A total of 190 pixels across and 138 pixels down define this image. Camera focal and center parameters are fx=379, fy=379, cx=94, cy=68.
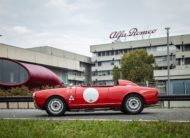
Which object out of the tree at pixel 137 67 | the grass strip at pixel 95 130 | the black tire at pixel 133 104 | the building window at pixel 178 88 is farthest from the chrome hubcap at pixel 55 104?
the tree at pixel 137 67

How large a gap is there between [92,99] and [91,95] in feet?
0.39

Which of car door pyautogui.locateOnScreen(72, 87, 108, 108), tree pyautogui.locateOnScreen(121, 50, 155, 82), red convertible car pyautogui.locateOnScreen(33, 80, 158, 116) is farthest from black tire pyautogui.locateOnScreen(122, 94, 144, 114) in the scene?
tree pyautogui.locateOnScreen(121, 50, 155, 82)

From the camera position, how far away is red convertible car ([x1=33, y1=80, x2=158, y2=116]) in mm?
10859

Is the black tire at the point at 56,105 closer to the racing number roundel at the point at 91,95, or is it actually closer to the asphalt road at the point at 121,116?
the asphalt road at the point at 121,116

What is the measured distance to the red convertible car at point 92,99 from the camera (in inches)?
428

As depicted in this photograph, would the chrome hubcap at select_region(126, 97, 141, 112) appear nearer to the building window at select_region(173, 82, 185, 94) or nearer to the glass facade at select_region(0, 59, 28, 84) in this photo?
the building window at select_region(173, 82, 185, 94)

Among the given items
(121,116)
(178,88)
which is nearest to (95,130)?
(121,116)

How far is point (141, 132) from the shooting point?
659cm

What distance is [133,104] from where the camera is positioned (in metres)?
10.9

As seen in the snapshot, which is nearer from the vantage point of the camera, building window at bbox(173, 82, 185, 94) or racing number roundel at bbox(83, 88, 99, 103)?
racing number roundel at bbox(83, 88, 99, 103)

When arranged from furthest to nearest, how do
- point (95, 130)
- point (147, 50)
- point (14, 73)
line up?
point (147, 50), point (14, 73), point (95, 130)

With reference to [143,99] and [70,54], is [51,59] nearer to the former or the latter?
[70,54]

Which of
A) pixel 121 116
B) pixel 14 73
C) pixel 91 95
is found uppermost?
pixel 14 73

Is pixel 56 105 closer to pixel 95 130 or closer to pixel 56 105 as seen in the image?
pixel 56 105
